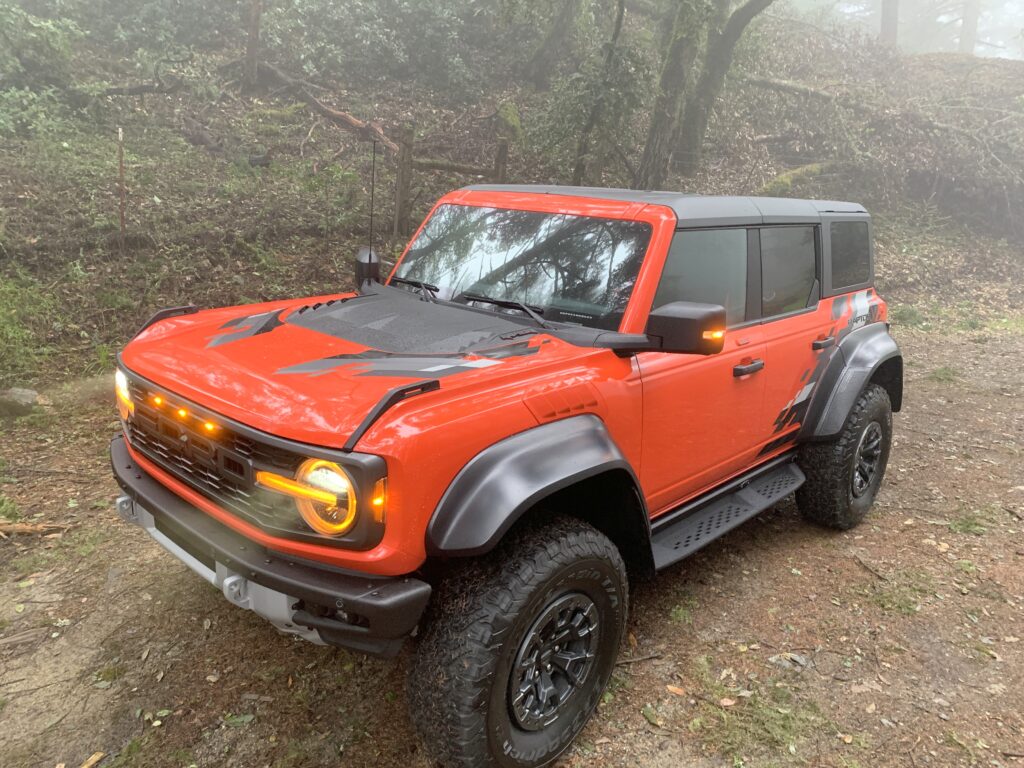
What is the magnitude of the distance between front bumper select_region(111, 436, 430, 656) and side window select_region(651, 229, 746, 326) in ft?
5.32

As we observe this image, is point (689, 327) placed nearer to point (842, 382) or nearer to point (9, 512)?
point (842, 382)

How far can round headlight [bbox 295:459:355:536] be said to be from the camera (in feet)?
6.73

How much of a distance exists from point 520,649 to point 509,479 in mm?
588

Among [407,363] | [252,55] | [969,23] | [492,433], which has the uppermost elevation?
[969,23]

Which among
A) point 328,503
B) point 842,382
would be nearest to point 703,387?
point 842,382

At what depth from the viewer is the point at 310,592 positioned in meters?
2.05

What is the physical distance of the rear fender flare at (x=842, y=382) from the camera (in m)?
3.99

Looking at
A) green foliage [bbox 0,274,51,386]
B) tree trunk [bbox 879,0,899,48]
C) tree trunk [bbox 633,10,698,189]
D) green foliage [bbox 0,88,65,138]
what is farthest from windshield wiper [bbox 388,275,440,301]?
tree trunk [bbox 879,0,899,48]

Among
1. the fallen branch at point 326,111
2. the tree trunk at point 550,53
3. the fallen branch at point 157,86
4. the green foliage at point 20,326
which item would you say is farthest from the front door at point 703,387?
the tree trunk at point 550,53

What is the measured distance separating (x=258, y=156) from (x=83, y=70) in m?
3.88

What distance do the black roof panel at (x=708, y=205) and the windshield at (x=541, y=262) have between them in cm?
20

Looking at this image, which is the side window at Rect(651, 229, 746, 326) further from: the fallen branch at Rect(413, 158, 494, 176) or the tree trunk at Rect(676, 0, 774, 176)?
the tree trunk at Rect(676, 0, 774, 176)

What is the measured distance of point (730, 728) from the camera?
2740mm

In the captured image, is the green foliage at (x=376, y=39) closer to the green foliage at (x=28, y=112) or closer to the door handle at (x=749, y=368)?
the green foliage at (x=28, y=112)
